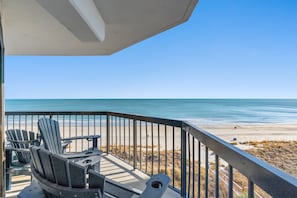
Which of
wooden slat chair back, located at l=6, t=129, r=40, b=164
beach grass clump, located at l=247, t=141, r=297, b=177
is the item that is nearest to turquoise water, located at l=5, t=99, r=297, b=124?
beach grass clump, located at l=247, t=141, r=297, b=177

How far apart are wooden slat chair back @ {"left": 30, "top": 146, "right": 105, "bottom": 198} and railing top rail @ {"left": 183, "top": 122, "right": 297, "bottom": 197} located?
62cm

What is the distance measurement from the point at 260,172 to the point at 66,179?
91 cm

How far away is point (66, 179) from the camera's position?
1.19 m

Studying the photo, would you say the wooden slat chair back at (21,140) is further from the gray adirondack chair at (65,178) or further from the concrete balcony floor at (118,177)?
the gray adirondack chair at (65,178)

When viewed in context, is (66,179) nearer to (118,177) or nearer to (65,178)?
(65,178)

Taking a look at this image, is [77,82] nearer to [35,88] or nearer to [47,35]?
[35,88]

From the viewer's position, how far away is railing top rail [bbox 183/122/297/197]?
2.09 feet

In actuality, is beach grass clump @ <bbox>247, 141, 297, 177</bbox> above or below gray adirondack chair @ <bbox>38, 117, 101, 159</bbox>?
below

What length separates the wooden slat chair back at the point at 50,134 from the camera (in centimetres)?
262

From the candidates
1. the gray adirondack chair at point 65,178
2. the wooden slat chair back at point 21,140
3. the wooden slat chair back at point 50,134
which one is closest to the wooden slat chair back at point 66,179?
the gray adirondack chair at point 65,178

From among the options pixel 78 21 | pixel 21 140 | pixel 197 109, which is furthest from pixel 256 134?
pixel 197 109

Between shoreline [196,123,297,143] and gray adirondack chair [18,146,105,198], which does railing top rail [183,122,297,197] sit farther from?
shoreline [196,123,297,143]

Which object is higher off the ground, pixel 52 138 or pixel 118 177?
pixel 52 138

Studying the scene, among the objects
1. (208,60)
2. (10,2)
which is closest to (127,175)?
(10,2)
